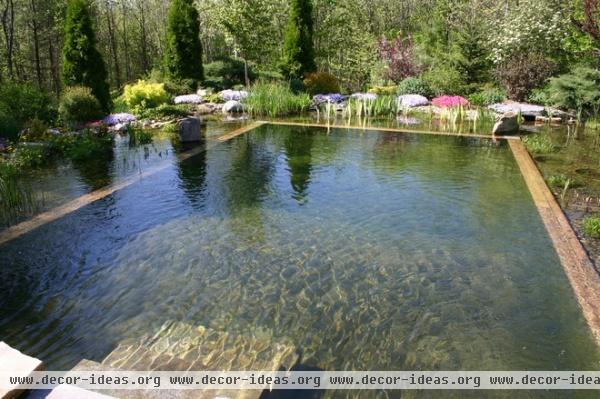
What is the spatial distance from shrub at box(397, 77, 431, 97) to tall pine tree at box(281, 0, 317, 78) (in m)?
4.03

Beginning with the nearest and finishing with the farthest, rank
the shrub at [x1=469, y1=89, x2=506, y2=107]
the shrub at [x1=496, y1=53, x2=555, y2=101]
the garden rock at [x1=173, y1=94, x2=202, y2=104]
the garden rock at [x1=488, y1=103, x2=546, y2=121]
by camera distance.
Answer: the garden rock at [x1=488, y1=103, x2=546, y2=121], the shrub at [x1=496, y1=53, x2=555, y2=101], the garden rock at [x1=173, y1=94, x2=202, y2=104], the shrub at [x1=469, y1=89, x2=506, y2=107]

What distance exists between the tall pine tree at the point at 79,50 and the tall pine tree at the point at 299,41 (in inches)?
316

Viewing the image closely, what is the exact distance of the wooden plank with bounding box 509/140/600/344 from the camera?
3771 mm

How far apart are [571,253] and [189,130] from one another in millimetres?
7766

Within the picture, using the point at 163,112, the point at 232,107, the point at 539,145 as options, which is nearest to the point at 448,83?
the point at 539,145

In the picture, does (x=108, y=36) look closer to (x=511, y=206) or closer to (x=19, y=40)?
(x=19, y=40)

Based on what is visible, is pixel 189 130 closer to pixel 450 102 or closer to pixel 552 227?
pixel 552 227

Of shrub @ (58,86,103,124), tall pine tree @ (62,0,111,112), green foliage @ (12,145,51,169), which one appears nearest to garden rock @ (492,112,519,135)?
shrub @ (58,86,103,124)

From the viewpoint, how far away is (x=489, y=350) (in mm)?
3266

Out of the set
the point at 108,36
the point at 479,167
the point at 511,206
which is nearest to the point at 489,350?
the point at 511,206

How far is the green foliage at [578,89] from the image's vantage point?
12.2 metres

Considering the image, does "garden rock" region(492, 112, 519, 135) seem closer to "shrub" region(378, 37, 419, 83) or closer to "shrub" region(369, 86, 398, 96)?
"shrub" region(369, 86, 398, 96)

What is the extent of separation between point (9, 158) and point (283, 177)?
15.4 ft

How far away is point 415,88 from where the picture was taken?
15.6 meters
